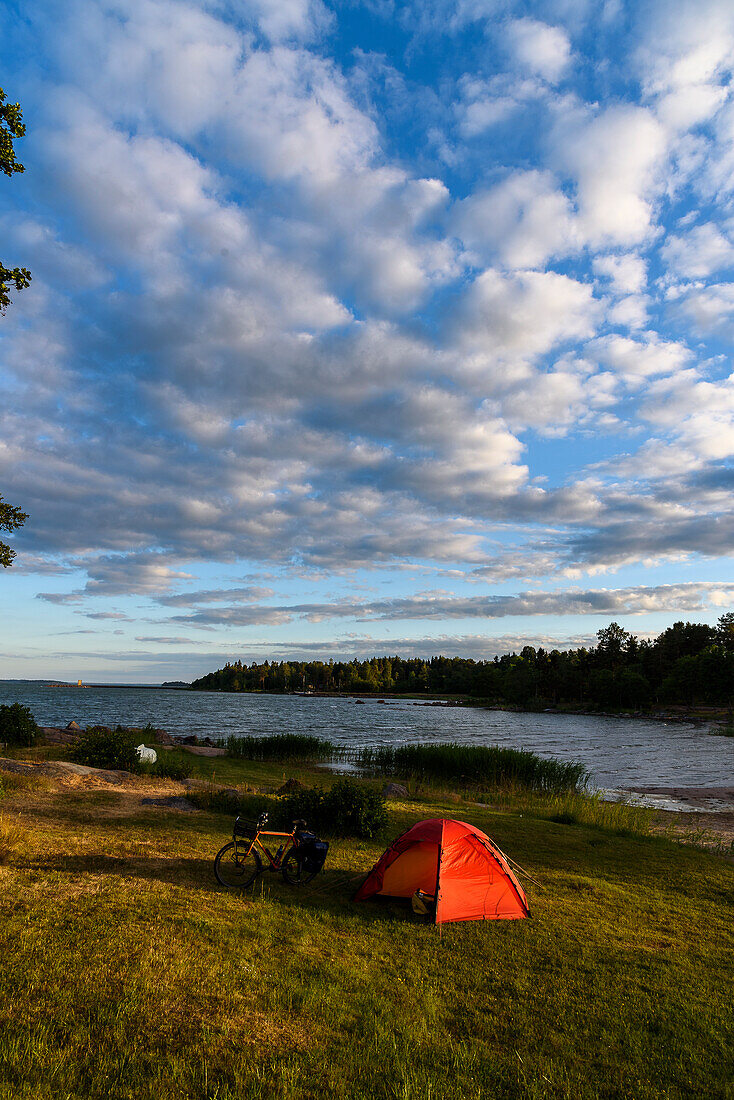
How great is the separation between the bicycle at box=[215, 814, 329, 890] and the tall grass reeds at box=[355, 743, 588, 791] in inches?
870

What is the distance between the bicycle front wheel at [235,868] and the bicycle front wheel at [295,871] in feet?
1.82

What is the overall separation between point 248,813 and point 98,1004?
38.7 ft

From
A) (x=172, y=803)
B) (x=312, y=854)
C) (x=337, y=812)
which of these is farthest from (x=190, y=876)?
(x=172, y=803)

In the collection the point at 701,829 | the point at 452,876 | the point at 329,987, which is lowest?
the point at 701,829

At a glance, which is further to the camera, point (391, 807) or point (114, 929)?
point (391, 807)

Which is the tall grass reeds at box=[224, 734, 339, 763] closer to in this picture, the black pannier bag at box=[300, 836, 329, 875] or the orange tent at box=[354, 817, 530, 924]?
the black pannier bag at box=[300, 836, 329, 875]

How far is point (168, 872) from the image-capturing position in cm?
1127

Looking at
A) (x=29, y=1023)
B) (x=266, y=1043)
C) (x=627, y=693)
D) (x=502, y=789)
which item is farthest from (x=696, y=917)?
(x=627, y=693)

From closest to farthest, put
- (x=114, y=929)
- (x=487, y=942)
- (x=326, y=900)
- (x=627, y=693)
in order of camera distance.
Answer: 1. (x=114, y=929)
2. (x=487, y=942)
3. (x=326, y=900)
4. (x=627, y=693)

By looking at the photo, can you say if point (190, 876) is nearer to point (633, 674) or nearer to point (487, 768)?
point (487, 768)

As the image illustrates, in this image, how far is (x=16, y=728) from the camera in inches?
1265

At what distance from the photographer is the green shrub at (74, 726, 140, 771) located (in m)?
24.8

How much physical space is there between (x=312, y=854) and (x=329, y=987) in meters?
3.95

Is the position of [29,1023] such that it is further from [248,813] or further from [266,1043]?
[248,813]
